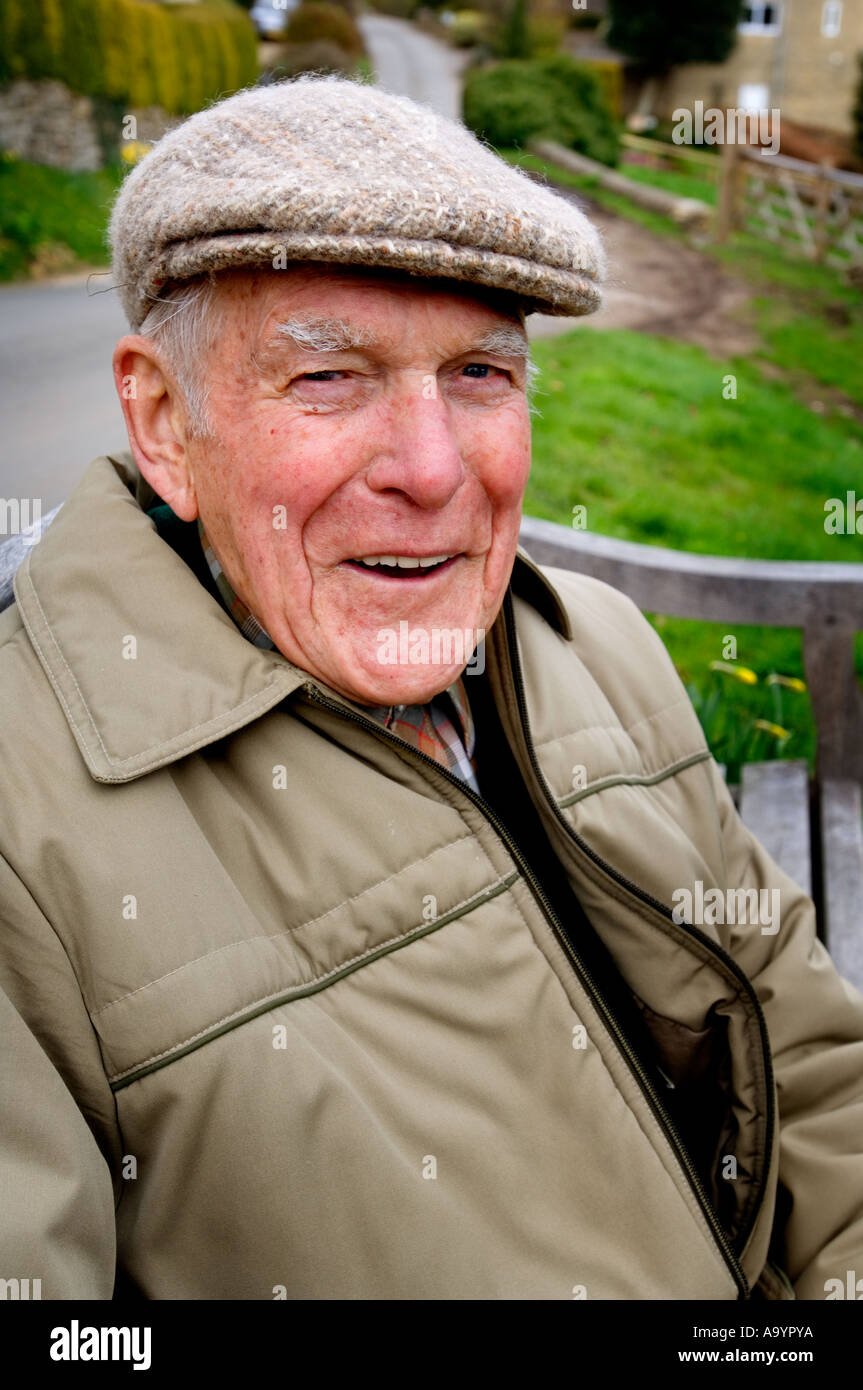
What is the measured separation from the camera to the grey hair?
4.76 feet

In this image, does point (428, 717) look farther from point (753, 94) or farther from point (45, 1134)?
point (753, 94)

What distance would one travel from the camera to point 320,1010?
1354mm

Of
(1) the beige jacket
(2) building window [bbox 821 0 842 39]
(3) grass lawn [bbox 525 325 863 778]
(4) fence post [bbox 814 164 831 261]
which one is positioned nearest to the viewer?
(1) the beige jacket

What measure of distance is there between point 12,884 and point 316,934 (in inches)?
13.5

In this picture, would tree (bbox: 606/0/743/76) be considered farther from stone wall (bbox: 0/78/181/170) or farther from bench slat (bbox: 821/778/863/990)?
bench slat (bbox: 821/778/863/990)

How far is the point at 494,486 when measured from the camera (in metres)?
1.58

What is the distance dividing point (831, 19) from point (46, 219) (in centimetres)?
2804

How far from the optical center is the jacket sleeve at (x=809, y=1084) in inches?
67.1

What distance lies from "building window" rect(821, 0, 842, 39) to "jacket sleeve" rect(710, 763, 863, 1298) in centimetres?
3646

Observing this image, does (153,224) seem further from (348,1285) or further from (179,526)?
(348,1285)

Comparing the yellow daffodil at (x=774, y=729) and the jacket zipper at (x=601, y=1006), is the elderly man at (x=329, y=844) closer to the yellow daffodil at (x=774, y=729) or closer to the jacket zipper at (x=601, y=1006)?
the jacket zipper at (x=601, y=1006)

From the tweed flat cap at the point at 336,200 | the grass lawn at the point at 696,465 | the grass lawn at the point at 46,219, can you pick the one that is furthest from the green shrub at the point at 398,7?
the tweed flat cap at the point at 336,200

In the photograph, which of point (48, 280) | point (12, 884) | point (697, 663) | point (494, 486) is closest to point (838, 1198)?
point (494, 486)

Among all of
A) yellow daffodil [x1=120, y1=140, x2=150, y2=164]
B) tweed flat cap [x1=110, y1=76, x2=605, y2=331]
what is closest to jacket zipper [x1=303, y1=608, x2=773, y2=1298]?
tweed flat cap [x1=110, y1=76, x2=605, y2=331]
